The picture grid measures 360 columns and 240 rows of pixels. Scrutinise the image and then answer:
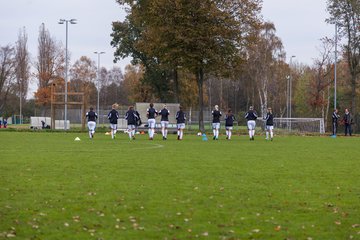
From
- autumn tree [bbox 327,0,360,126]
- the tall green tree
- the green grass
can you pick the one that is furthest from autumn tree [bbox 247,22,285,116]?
the green grass

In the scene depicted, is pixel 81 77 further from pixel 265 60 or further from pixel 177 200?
pixel 177 200

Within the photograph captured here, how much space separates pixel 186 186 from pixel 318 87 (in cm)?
5889

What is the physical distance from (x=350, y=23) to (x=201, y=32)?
60.7 feet

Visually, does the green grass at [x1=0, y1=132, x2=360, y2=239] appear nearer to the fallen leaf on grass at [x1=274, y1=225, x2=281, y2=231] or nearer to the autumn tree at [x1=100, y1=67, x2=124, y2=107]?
the fallen leaf on grass at [x1=274, y1=225, x2=281, y2=231]

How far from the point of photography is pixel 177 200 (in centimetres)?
1140

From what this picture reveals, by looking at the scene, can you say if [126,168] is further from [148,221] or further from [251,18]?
[251,18]

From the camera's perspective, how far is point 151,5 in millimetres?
51281

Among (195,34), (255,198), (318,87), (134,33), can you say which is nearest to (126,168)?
(255,198)

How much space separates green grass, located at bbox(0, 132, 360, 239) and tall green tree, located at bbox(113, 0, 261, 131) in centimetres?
3102

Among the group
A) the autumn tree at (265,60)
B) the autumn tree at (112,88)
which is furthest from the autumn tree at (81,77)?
the autumn tree at (265,60)

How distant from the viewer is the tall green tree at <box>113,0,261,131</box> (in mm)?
48875

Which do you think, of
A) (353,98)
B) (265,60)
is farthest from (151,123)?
(265,60)

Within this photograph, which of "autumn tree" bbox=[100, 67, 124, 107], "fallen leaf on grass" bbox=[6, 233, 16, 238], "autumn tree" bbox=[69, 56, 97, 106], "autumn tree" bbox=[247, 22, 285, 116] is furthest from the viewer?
"autumn tree" bbox=[100, 67, 124, 107]

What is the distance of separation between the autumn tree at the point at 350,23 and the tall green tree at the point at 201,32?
36.9ft
